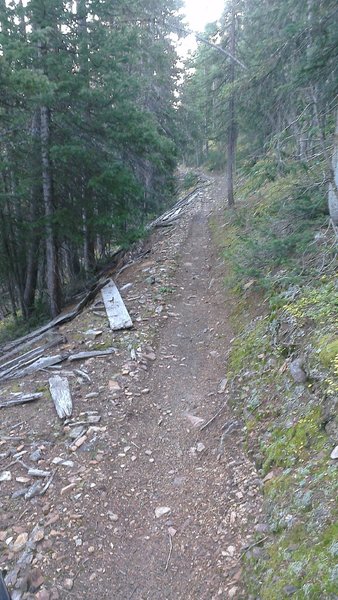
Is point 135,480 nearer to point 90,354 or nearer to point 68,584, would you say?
point 68,584

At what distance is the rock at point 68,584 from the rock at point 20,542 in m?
0.66

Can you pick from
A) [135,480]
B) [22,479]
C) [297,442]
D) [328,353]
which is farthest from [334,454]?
[22,479]

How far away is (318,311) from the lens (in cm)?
580

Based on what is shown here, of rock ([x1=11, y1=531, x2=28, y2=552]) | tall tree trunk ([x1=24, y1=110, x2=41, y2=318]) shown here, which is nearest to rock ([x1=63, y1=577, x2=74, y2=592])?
rock ([x1=11, y1=531, x2=28, y2=552])

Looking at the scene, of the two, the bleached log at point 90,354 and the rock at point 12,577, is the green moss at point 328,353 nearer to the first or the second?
the rock at point 12,577

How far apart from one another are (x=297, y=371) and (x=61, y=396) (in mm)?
3818

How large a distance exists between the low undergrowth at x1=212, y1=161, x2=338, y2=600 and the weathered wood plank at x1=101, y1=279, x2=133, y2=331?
2516 mm

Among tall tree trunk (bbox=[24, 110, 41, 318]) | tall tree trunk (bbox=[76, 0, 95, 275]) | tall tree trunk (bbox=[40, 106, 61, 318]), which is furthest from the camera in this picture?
tall tree trunk (bbox=[24, 110, 41, 318])

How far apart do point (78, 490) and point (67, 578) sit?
1.05m

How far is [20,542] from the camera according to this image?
170 inches

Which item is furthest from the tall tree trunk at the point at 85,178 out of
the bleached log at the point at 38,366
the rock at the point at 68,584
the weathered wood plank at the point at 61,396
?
the rock at the point at 68,584

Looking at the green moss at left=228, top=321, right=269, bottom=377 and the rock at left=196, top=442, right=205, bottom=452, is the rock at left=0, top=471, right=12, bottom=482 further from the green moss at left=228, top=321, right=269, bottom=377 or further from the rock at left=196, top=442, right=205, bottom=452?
the green moss at left=228, top=321, right=269, bottom=377

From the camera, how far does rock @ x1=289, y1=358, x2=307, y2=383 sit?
513 centimetres

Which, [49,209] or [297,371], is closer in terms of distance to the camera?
[297,371]
